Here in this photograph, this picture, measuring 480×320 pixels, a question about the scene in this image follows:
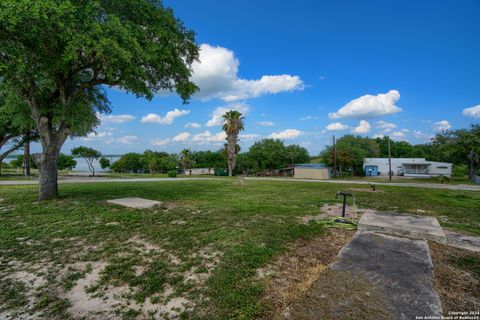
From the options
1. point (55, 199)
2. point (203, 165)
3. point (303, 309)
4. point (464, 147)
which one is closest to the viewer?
point (303, 309)

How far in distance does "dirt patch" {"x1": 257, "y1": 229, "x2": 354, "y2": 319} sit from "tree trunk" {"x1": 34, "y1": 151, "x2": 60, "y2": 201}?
800cm

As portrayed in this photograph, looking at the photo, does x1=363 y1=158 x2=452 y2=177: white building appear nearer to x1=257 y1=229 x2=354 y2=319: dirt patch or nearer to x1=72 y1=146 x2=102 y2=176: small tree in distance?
x1=257 y1=229 x2=354 y2=319: dirt patch

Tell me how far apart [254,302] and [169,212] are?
172 inches

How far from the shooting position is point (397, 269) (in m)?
2.64

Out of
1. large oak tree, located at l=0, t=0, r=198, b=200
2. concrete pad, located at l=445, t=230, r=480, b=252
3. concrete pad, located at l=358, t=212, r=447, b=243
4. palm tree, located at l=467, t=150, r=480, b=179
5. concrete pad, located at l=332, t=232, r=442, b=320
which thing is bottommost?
concrete pad, located at l=445, t=230, r=480, b=252

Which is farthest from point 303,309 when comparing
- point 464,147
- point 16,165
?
point 16,165

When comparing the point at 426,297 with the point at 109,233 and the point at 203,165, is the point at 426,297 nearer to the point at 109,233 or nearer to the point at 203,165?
the point at 109,233

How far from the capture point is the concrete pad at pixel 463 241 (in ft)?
11.7

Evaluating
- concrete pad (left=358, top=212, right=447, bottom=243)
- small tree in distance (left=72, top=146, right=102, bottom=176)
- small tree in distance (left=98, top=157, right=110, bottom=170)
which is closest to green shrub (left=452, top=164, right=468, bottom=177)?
concrete pad (left=358, top=212, right=447, bottom=243)

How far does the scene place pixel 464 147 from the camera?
23031mm

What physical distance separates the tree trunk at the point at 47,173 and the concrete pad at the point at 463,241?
409 inches

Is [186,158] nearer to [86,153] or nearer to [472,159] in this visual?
[86,153]

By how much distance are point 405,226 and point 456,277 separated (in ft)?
5.10

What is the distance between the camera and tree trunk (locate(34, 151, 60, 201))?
726 cm
